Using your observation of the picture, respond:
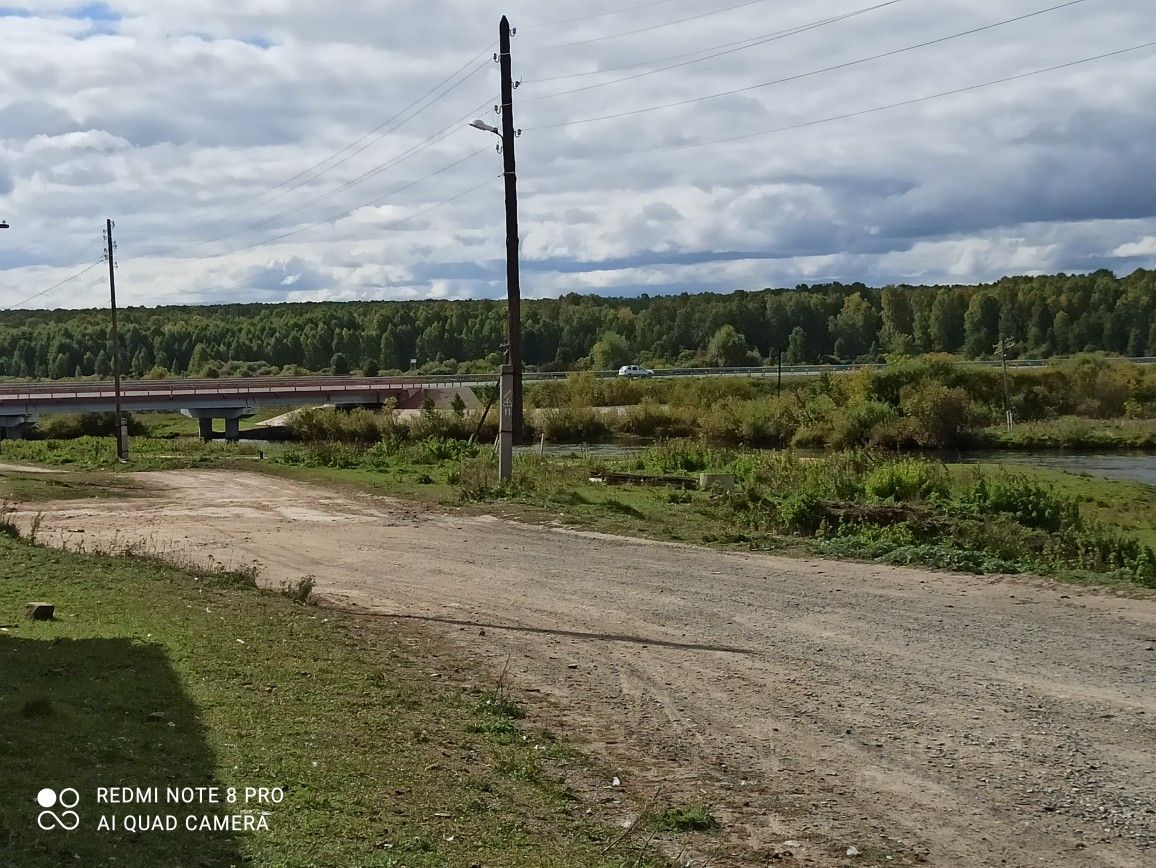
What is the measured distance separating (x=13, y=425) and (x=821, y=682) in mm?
70417

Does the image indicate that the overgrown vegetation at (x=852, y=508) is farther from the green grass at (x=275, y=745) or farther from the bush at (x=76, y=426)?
the bush at (x=76, y=426)

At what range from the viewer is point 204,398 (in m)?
72.9

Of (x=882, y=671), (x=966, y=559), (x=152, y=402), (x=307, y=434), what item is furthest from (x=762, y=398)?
(x=882, y=671)

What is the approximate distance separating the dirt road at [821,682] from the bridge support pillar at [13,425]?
5772 centimetres

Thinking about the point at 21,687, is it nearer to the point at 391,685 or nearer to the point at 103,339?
the point at 391,685

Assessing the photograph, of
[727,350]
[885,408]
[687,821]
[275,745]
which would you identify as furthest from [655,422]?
[687,821]

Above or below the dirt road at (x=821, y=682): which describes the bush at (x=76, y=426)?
below

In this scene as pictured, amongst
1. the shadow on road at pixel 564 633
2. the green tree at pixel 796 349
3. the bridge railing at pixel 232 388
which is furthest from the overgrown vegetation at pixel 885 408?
the green tree at pixel 796 349

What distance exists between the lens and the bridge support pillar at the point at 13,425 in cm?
6981

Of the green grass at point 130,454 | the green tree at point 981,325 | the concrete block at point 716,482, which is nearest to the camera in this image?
the concrete block at point 716,482

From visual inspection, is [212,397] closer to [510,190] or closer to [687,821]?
[510,190]

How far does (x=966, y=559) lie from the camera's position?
15414mm

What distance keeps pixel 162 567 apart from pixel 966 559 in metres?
10.4

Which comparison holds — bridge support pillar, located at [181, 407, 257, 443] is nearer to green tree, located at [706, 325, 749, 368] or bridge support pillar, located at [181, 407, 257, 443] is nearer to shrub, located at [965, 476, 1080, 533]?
shrub, located at [965, 476, 1080, 533]
